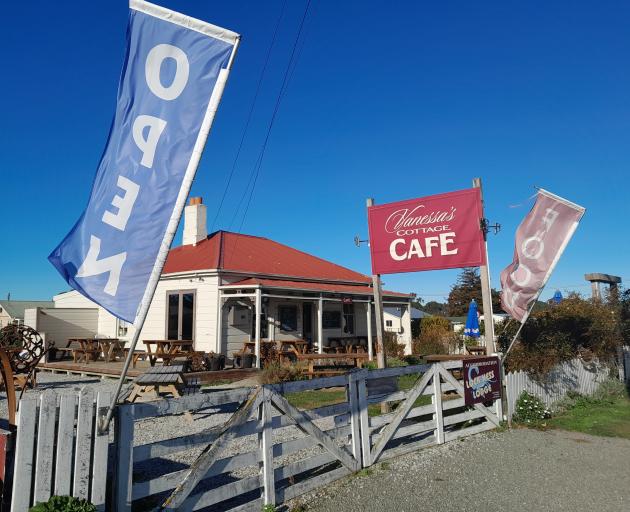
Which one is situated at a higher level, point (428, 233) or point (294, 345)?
point (428, 233)

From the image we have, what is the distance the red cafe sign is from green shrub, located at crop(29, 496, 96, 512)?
7.30 metres

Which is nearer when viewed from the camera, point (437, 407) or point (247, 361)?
point (437, 407)

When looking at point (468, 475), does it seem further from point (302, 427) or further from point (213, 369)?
point (213, 369)

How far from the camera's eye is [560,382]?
34.6 feet

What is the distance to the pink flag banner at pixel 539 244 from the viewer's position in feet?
30.6

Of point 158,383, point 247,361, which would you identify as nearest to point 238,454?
point 158,383

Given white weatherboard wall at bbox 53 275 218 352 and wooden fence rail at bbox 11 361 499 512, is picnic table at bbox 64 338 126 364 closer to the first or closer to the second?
white weatherboard wall at bbox 53 275 218 352

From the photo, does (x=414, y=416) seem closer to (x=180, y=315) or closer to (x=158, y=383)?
(x=158, y=383)

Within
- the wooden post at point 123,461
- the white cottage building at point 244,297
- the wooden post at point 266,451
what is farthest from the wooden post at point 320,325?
the wooden post at point 123,461

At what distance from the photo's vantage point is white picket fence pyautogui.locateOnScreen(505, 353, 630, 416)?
29.9 feet

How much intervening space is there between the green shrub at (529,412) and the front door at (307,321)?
1155 cm

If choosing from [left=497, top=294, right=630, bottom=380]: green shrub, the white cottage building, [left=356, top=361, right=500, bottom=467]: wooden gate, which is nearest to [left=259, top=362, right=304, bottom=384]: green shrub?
the white cottage building

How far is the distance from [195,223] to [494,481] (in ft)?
59.3

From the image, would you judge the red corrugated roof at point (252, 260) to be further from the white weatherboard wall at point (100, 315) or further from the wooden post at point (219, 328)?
the white weatherboard wall at point (100, 315)
